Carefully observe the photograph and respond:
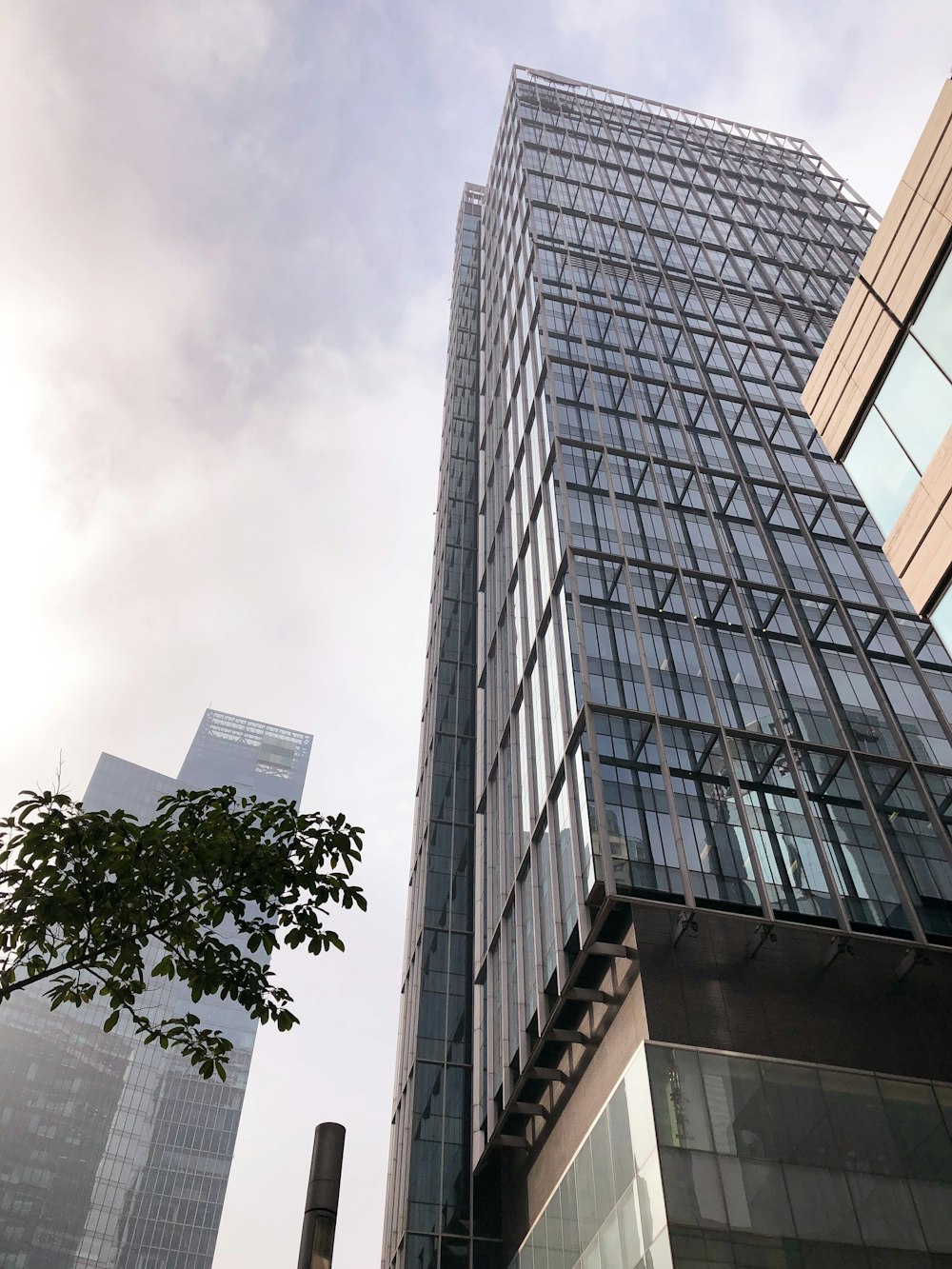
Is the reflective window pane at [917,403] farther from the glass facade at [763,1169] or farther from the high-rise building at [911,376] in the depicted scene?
the glass facade at [763,1169]

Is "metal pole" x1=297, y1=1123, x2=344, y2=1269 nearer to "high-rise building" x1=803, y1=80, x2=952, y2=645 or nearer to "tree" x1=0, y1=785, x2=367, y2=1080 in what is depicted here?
"tree" x1=0, y1=785, x2=367, y2=1080

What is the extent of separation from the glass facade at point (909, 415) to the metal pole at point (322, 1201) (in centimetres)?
1573

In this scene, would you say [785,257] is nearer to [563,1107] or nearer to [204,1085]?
[563,1107]

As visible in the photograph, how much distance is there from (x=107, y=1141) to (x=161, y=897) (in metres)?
137

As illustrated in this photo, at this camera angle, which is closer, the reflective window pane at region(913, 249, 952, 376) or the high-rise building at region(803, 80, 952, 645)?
the reflective window pane at region(913, 249, 952, 376)

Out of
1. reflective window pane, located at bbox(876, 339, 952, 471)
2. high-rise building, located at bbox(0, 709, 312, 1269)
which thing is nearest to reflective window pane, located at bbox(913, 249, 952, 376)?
reflective window pane, located at bbox(876, 339, 952, 471)

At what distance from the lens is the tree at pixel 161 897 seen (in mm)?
11047

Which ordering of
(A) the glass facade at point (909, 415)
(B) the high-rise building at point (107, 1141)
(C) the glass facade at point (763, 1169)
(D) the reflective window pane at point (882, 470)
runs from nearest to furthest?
A: 1. (A) the glass facade at point (909, 415)
2. (D) the reflective window pane at point (882, 470)
3. (C) the glass facade at point (763, 1169)
4. (B) the high-rise building at point (107, 1141)

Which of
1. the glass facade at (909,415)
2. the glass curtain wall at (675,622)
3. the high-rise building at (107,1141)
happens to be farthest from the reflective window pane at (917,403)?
the high-rise building at (107,1141)

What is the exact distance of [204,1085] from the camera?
452 feet

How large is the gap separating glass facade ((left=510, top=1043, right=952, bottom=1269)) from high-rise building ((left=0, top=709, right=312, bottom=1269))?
323 feet

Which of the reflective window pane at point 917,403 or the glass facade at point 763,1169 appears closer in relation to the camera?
the reflective window pane at point 917,403

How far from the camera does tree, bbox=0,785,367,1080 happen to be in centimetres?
1105

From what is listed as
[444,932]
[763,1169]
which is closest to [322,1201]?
[763,1169]
